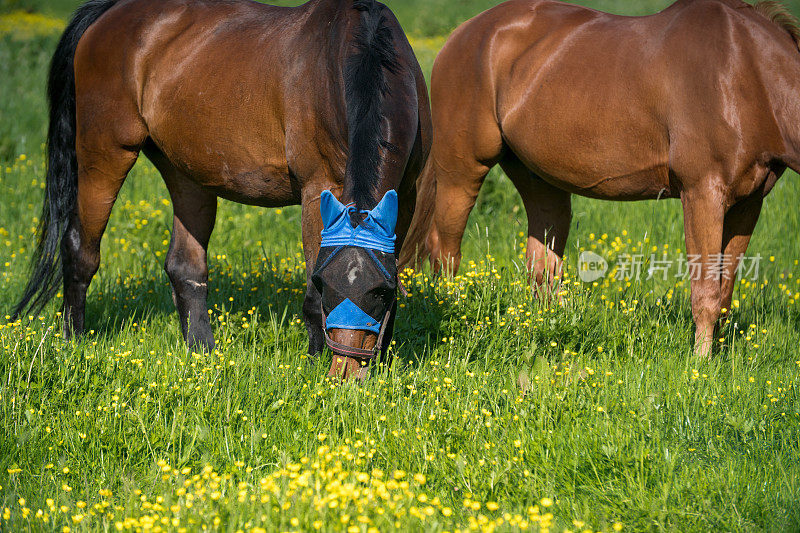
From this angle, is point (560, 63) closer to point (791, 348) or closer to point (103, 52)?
A: point (791, 348)

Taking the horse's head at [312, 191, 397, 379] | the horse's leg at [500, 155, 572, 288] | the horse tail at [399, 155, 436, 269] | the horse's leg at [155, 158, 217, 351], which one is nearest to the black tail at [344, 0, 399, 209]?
the horse's head at [312, 191, 397, 379]

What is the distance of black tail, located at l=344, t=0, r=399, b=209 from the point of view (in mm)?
3715

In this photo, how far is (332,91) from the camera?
4246mm

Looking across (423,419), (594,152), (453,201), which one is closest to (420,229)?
(453,201)

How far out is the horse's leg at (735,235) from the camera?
541cm

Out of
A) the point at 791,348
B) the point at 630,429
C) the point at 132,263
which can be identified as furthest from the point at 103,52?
the point at 791,348

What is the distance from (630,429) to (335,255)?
1542 millimetres

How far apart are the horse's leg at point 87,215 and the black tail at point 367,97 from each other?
2128 mm

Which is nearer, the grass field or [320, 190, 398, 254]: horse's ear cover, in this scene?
the grass field

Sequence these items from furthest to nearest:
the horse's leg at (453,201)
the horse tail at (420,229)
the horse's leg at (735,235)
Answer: the horse's leg at (453,201) < the horse tail at (420,229) < the horse's leg at (735,235)

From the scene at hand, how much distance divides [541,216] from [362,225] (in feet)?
11.2

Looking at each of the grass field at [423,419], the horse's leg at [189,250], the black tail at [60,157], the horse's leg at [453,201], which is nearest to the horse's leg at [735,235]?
the grass field at [423,419]

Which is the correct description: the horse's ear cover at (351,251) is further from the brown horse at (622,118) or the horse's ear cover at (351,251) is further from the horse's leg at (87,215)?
the horse's leg at (87,215)

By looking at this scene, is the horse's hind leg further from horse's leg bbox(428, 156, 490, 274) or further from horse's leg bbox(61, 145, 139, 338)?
horse's leg bbox(428, 156, 490, 274)
